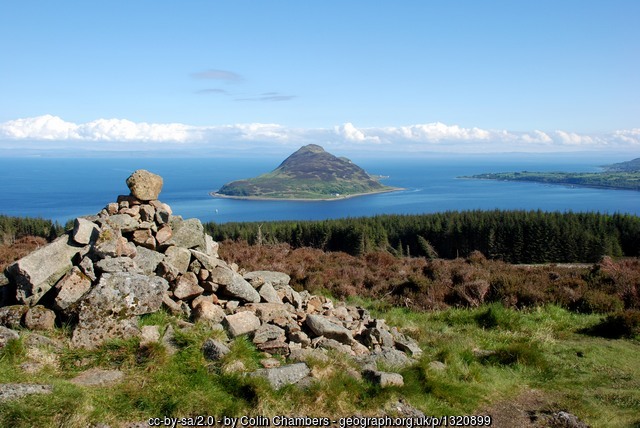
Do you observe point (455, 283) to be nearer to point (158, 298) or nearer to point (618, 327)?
point (618, 327)

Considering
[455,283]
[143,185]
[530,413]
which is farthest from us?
[455,283]

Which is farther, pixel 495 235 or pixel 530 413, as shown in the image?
pixel 495 235

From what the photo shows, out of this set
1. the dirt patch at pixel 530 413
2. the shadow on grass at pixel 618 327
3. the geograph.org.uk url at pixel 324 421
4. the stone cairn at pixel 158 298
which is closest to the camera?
the geograph.org.uk url at pixel 324 421

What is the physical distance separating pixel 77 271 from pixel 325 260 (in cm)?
1197

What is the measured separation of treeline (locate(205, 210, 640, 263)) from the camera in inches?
2862

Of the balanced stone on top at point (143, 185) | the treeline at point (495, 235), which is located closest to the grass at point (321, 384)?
the balanced stone on top at point (143, 185)

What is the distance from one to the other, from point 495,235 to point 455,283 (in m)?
67.8

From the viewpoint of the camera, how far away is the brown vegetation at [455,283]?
45.0 ft

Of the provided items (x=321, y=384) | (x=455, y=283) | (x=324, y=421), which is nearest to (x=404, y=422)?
(x=324, y=421)

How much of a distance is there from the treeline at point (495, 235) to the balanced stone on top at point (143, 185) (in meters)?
51.7

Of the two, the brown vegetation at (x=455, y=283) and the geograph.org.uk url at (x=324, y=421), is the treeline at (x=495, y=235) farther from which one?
the geograph.org.uk url at (x=324, y=421)

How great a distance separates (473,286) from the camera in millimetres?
14398

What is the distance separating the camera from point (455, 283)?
619 inches

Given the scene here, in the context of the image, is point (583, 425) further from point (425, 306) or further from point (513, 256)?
point (513, 256)
